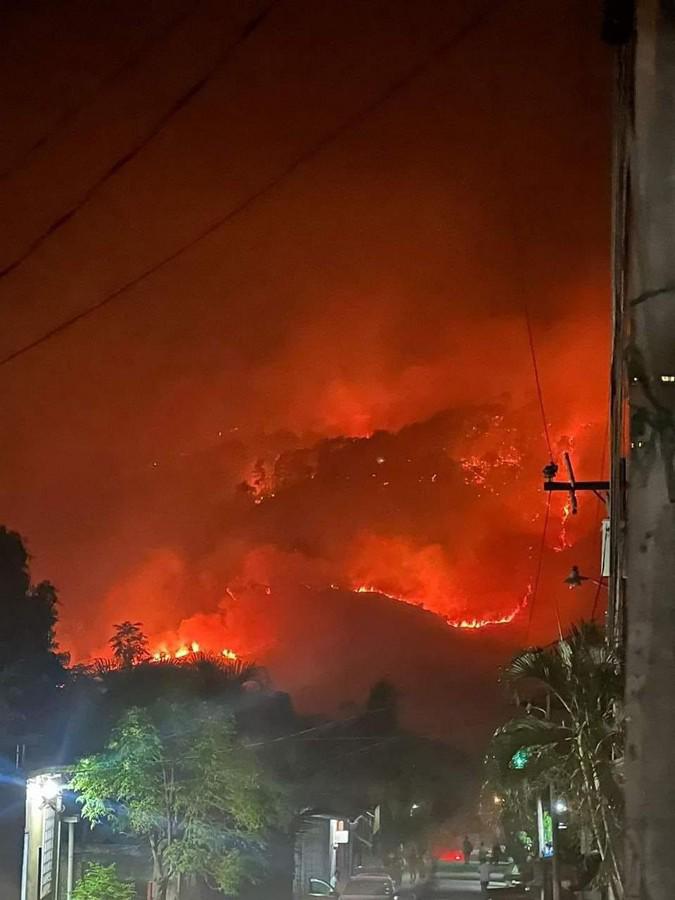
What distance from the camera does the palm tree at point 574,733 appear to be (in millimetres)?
11102

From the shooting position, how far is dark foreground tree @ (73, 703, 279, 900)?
58.7 feet

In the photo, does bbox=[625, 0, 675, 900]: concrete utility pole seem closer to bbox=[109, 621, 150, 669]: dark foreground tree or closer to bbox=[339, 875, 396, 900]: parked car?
bbox=[109, 621, 150, 669]: dark foreground tree

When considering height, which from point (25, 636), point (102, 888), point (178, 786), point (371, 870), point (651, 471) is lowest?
point (371, 870)

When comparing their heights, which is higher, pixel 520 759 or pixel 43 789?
pixel 520 759

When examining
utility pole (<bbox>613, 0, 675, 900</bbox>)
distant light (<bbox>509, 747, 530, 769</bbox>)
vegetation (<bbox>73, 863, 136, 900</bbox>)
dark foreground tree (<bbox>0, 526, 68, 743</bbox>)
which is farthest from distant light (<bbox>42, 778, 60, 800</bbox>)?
utility pole (<bbox>613, 0, 675, 900</bbox>)

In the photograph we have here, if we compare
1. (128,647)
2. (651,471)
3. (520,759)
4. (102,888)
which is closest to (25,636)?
(128,647)

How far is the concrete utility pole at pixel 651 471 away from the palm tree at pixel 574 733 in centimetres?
748

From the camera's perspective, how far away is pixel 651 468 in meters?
3.68

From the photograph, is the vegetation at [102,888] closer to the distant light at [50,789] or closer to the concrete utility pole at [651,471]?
the distant light at [50,789]

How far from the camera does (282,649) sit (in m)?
55.3

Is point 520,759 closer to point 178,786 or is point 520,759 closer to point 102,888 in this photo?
point 178,786

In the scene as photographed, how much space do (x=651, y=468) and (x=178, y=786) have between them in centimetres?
1628

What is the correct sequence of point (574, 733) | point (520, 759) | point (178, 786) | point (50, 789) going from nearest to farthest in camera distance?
point (574, 733) → point (520, 759) → point (178, 786) → point (50, 789)

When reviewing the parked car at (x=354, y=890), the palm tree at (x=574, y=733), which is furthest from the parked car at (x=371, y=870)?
the palm tree at (x=574, y=733)
